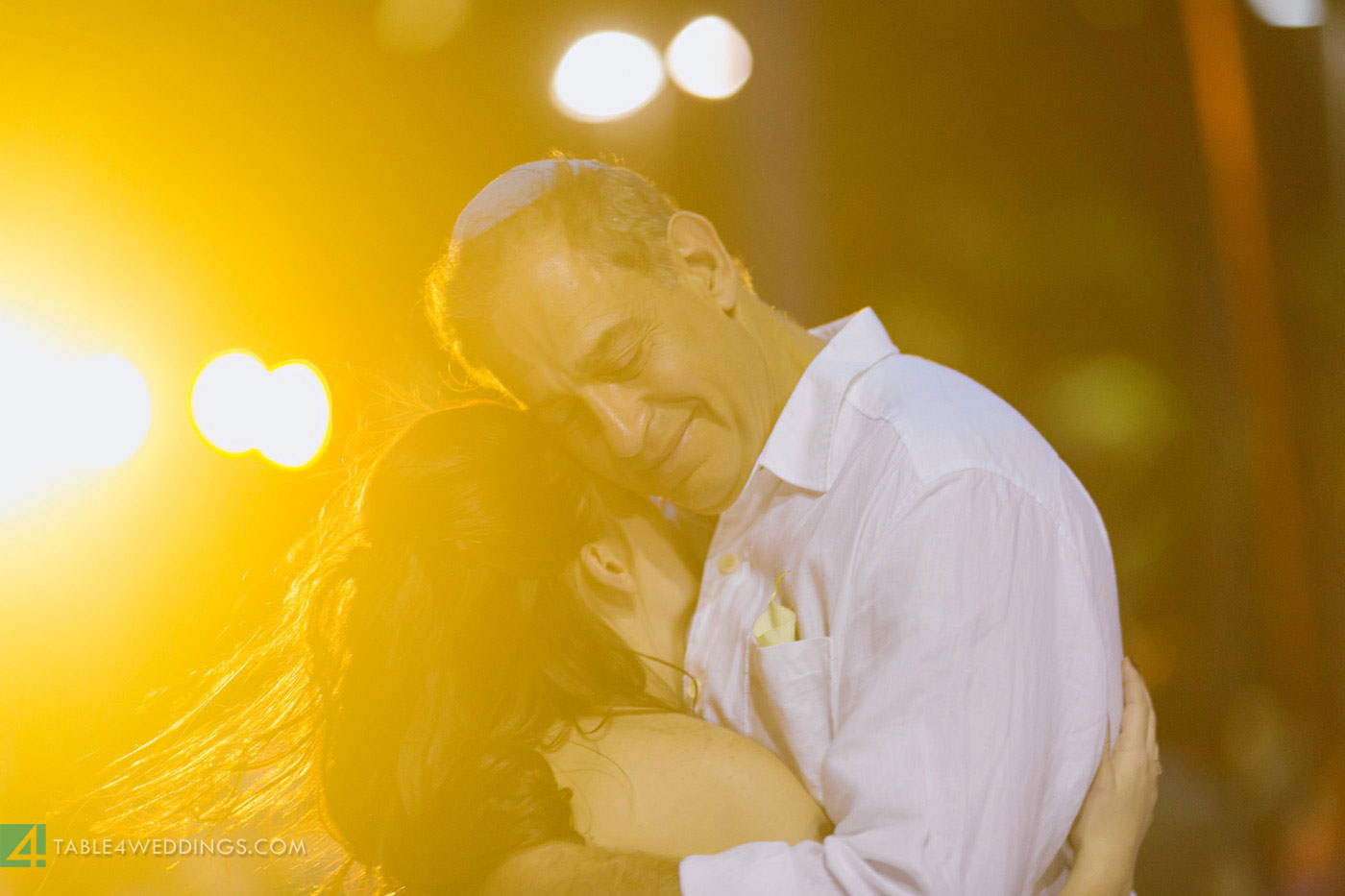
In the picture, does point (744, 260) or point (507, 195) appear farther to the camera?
point (744, 260)

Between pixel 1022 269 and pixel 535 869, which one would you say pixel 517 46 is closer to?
pixel 1022 269

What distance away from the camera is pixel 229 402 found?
1938 millimetres

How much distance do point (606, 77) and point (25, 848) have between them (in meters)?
2.38

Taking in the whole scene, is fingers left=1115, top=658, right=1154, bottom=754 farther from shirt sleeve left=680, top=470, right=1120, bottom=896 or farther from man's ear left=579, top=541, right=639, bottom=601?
man's ear left=579, top=541, right=639, bottom=601

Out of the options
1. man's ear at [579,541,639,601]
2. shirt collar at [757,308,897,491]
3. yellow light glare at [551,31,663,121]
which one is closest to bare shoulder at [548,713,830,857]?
man's ear at [579,541,639,601]

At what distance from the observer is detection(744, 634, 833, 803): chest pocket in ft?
3.66

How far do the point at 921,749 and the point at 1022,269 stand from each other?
254 cm

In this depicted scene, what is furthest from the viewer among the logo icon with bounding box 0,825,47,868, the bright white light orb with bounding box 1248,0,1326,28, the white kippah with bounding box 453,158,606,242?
the bright white light orb with bounding box 1248,0,1326,28

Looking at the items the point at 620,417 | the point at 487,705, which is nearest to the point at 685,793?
the point at 487,705

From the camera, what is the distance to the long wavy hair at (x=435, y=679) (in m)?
1.18

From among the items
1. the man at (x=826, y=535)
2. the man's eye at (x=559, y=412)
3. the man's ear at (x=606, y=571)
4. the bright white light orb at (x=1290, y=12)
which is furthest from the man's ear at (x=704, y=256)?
the bright white light orb at (x=1290, y=12)

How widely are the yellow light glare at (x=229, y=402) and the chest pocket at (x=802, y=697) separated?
1.33 meters

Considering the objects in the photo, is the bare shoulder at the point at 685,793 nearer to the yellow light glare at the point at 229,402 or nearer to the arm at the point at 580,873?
the arm at the point at 580,873

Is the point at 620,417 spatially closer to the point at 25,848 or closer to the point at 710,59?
the point at 25,848
